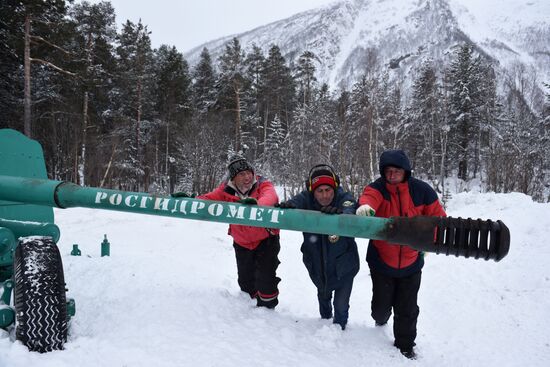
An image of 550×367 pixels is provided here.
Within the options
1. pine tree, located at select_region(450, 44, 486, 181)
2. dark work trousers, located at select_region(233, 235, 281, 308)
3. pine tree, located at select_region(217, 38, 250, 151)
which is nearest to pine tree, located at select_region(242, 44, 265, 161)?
pine tree, located at select_region(217, 38, 250, 151)

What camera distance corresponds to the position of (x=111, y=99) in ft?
93.7

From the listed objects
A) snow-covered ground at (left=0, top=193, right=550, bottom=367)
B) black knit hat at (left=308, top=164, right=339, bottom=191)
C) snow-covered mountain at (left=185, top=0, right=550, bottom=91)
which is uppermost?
snow-covered mountain at (left=185, top=0, right=550, bottom=91)

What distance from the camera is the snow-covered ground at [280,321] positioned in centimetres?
272

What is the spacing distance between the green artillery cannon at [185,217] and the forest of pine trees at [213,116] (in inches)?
616

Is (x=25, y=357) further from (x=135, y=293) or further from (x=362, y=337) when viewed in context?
(x=362, y=337)

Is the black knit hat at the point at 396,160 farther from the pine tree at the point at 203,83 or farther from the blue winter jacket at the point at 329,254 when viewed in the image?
the pine tree at the point at 203,83

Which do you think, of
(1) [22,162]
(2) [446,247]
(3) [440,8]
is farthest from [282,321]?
(3) [440,8]

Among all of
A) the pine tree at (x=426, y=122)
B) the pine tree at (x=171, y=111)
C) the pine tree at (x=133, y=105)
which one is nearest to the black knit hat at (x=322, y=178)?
the pine tree at (x=426, y=122)

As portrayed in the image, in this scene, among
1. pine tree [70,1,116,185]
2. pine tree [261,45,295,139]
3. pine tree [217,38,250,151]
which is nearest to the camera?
pine tree [70,1,116,185]

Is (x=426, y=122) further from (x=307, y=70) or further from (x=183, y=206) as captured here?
(x=183, y=206)

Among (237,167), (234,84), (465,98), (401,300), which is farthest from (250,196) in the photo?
(465,98)

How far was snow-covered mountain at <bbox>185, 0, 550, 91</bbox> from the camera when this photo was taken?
258ft

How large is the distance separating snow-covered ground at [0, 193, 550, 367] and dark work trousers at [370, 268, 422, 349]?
190 mm

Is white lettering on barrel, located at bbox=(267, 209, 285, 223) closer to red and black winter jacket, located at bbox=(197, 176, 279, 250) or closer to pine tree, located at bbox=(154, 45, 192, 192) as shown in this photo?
red and black winter jacket, located at bbox=(197, 176, 279, 250)
